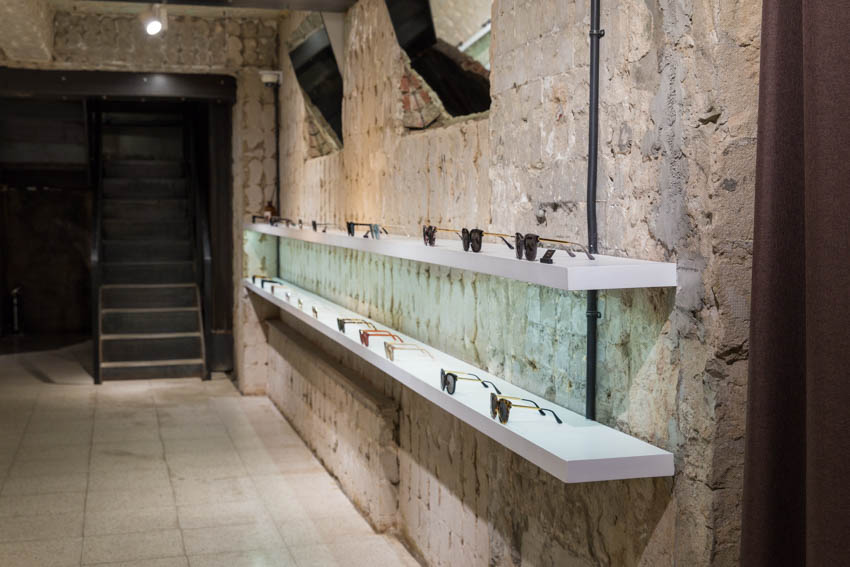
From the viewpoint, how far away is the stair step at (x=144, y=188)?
35.0 ft

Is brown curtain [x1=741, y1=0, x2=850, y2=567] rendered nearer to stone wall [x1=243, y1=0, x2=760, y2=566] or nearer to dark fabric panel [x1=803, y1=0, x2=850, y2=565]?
dark fabric panel [x1=803, y1=0, x2=850, y2=565]

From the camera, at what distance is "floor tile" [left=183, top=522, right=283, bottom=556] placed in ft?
14.4

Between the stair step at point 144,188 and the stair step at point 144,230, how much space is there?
1.40 feet

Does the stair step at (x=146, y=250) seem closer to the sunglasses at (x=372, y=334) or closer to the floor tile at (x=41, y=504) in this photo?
the floor tile at (x=41, y=504)

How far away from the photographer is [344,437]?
17.5 ft

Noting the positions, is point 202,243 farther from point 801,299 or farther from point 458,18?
point 801,299

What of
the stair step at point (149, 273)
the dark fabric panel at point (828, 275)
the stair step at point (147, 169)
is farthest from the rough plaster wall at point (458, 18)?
the stair step at point (147, 169)

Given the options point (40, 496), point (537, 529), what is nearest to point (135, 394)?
point (40, 496)

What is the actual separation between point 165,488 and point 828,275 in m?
4.50

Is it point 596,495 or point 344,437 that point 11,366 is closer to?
point 344,437

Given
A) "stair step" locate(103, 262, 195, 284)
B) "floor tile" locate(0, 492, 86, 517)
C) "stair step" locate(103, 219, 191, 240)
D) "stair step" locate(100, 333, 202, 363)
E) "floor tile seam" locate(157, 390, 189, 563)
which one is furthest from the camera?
"stair step" locate(103, 219, 191, 240)

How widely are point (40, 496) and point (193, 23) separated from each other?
432 cm

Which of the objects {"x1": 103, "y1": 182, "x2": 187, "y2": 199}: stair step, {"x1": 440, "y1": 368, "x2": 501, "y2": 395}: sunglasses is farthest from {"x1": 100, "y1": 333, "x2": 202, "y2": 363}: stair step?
{"x1": 440, "y1": 368, "x2": 501, "y2": 395}: sunglasses

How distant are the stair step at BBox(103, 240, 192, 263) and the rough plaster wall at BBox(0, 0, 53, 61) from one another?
3.10 m
